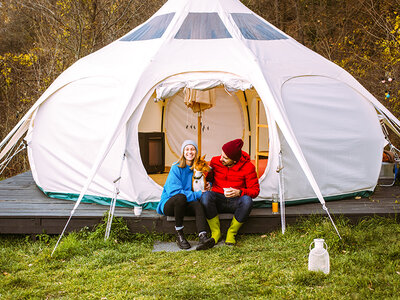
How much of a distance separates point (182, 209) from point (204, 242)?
414mm

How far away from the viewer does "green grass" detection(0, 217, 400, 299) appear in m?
3.60

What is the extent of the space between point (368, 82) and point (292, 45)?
4233 millimetres

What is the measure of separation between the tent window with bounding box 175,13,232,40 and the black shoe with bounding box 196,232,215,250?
2.69m

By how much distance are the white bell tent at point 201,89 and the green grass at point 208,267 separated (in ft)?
2.49

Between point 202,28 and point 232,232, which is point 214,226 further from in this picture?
point 202,28

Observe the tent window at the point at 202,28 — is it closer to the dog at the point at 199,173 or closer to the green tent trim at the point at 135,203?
the dog at the point at 199,173

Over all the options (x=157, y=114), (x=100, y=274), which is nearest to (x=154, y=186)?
(x=100, y=274)

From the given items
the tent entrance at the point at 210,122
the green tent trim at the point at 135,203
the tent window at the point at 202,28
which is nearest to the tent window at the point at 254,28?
the tent window at the point at 202,28

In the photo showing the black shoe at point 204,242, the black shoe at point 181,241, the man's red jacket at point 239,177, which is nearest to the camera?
the black shoe at point 204,242

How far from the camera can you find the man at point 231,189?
492 cm

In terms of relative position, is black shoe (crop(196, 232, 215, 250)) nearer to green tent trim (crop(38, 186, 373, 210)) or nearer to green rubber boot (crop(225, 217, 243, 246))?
green rubber boot (crop(225, 217, 243, 246))

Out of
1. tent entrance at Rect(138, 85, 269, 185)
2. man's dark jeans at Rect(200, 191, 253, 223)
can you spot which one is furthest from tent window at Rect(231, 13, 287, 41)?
man's dark jeans at Rect(200, 191, 253, 223)

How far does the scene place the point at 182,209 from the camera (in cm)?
486

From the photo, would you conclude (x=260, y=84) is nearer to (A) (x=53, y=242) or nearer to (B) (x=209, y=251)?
(B) (x=209, y=251)
